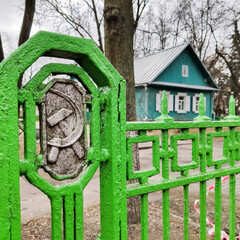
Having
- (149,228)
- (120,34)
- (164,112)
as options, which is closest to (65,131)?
(164,112)

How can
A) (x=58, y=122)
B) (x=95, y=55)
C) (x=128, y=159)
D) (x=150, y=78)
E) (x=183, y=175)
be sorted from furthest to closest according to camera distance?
(x=150, y=78) → (x=183, y=175) → (x=128, y=159) → (x=95, y=55) → (x=58, y=122)

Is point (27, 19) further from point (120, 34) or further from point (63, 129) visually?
point (63, 129)

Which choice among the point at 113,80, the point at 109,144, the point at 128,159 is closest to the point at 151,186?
the point at 128,159

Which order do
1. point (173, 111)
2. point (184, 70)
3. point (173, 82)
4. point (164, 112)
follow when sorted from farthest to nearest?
point (184, 70), point (173, 111), point (173, 82), point (164, 112)

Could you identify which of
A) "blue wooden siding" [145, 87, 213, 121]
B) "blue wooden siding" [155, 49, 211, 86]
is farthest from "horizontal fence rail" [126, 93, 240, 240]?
"blue wooden siding" [155, 49, 211, 86]

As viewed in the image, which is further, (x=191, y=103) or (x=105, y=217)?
(x=191, y=103)

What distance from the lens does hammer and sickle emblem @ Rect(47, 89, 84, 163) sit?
98 centimetres

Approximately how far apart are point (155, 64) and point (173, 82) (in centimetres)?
172

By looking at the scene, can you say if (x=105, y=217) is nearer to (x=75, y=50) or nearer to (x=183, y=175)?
(x=183, y=175)

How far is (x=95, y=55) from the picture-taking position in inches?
43.1

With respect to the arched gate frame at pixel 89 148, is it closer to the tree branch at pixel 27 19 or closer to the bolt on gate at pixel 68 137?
the bolt on gate at pixel 68 137

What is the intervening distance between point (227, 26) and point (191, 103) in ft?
18.5

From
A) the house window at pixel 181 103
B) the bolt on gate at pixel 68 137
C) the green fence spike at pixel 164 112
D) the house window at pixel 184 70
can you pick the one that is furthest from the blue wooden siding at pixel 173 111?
the bolt on gate at pixel 68 137

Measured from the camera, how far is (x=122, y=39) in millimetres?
2764
